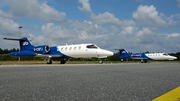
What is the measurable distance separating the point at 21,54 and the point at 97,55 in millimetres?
11875

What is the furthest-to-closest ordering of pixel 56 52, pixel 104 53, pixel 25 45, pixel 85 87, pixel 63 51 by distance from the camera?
pixel 25 45 → pixel 56 52 → pixel 63 51 → pixel 104 53 → pixel 85 87

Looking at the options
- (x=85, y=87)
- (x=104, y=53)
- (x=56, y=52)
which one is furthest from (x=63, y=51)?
(x=85, y=87)

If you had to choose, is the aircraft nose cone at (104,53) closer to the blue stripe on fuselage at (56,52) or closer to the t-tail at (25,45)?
the blue stripe on fuselage at (56,52)

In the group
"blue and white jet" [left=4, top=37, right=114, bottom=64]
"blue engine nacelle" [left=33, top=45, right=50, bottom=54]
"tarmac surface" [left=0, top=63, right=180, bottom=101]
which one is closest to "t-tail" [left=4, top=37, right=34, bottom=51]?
"blue and white jet" [left=4, top=37, right=114, bottom=64]

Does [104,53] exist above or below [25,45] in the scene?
below

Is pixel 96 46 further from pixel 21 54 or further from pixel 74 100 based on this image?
pixel 74 100

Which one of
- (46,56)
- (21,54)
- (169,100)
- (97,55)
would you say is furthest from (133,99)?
(21,54)

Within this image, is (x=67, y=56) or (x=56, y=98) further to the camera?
(x=67, y=56)

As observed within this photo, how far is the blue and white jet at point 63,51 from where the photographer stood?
1955 centimetres

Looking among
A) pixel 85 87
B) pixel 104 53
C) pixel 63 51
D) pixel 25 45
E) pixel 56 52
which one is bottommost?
pixel 85 87

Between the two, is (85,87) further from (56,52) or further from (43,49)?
(43,49)

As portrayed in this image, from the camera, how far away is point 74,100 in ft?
7.43

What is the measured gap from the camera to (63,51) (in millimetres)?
22109

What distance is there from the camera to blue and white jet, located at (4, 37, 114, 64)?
1955 centimetres
